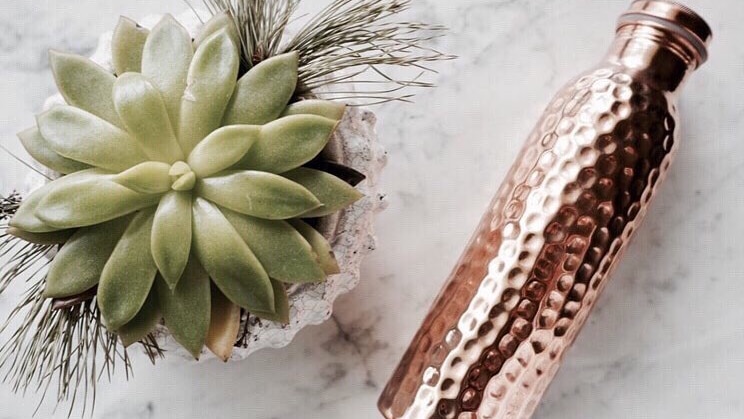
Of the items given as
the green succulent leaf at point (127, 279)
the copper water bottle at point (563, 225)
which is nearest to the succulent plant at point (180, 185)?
the green succulent leaf at point (127, 279)

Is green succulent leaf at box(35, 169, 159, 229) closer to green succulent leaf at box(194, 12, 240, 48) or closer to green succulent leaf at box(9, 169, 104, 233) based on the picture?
green succulent leaf at box(9, 169, 104, 233)

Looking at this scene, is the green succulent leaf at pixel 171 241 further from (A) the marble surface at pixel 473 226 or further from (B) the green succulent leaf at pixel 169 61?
(A) the marble surface at pixel 473 226

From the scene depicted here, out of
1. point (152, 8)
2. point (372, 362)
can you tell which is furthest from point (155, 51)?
point (372, 362)

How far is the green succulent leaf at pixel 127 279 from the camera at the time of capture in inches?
20.5

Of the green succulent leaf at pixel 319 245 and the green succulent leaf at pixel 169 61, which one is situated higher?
the green succulent leaf at pixel 169 61

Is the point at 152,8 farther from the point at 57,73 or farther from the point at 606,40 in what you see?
the point at 606,40

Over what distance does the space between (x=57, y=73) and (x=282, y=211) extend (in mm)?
170

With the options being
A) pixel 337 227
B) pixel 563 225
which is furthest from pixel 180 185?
pixel 563 225

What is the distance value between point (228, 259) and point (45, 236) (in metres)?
0.12

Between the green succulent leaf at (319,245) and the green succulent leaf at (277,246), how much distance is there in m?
0.02

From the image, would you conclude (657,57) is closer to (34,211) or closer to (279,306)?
(279,306)

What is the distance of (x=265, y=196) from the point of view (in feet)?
1.68

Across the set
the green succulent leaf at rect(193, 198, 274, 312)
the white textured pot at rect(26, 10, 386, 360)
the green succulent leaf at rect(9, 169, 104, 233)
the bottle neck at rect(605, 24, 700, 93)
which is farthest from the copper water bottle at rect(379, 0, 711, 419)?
the green succulent leaf at rect(9, 169, 104, 233)

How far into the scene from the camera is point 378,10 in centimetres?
61
